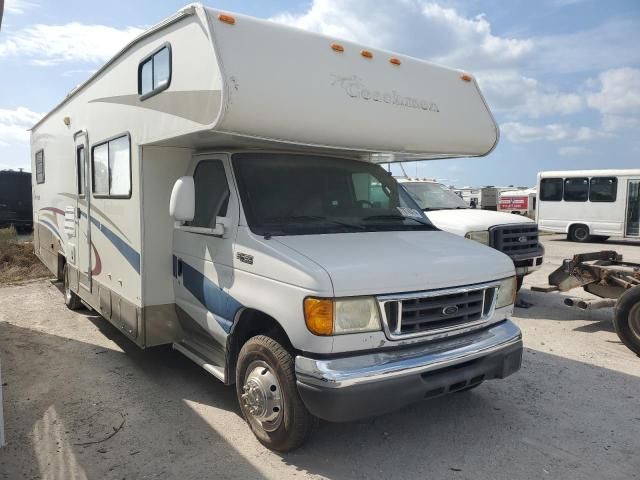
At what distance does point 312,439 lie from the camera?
3.86m

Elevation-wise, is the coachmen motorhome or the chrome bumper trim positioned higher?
the coachmen motorhome

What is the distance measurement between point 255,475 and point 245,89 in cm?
257

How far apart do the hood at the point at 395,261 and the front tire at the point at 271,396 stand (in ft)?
2.29

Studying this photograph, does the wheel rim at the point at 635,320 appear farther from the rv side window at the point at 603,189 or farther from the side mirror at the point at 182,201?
the rv side window at the point at 603,189

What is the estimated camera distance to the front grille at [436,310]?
3.43 metres

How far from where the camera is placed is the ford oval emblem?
3646 mm

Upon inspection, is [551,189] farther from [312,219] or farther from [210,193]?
[210,193]

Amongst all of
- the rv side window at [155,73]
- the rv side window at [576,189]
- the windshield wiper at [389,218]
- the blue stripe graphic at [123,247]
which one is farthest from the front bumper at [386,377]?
the rv side window at [576,189]

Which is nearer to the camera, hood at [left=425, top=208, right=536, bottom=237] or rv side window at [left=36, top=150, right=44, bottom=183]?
hood at [left=425, top=208, right=536, bottom=237]

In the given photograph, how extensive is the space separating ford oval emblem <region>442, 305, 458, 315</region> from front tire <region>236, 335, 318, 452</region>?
1.11 meters

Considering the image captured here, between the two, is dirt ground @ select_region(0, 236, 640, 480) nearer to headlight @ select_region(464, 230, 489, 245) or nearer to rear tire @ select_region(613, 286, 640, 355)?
rear tire @ select_region(613, 286, 640, 355)

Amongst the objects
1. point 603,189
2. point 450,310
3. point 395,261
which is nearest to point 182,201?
point 395,261

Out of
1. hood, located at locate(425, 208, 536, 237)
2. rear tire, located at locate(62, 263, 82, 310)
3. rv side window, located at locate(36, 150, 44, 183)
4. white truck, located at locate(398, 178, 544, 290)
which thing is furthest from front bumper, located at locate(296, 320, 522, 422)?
rv side window, located at locate(36, 150, 44, 183)

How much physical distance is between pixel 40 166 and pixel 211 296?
622cm
